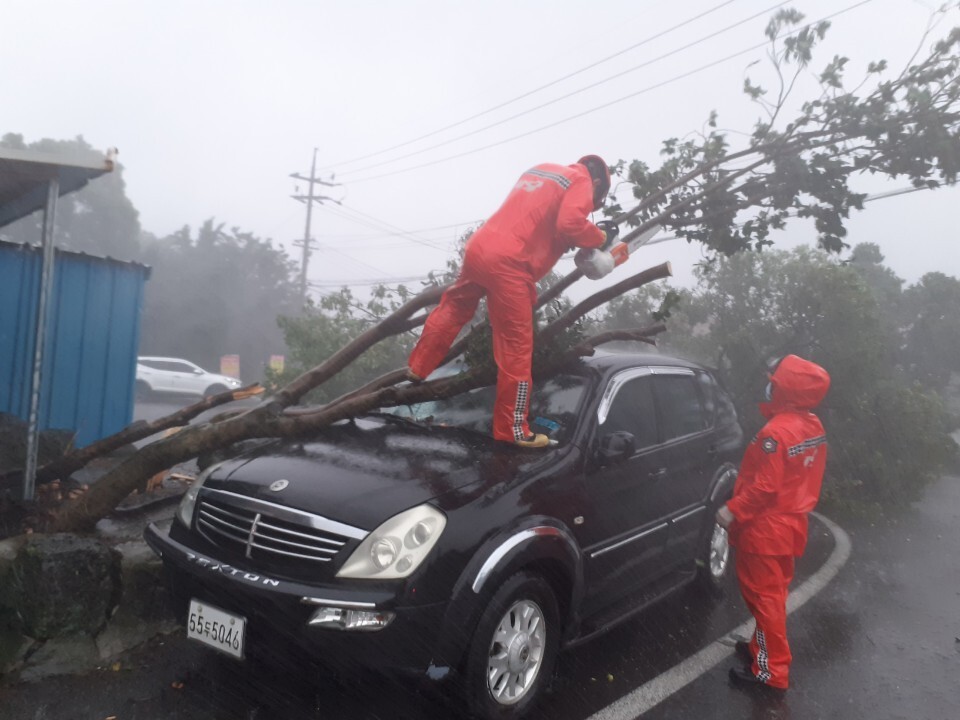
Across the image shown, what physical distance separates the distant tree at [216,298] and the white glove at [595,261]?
109 ft

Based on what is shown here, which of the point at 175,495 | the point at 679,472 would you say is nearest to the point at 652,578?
the point at 679,472

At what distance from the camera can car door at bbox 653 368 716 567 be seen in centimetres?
466

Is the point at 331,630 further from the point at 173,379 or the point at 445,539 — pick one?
the point at 173,379

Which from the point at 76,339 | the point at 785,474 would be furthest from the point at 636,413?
the point at 76,339

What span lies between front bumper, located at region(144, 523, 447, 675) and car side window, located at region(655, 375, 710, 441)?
7.51ft

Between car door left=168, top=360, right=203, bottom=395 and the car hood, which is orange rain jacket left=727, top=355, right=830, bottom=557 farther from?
car door left=168, top=360, right=203, bottom=395

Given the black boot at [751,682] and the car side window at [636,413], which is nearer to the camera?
the black boot at [751,682]

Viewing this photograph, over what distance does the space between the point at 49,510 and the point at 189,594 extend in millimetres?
2716

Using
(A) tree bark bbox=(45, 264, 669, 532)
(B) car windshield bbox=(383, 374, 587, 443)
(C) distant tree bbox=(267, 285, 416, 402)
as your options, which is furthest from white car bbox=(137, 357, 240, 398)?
(B) car windshield bbox=(383, 374, 587, 443)

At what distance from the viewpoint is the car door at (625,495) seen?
389 cm

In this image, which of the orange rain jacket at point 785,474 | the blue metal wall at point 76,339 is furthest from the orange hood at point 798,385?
the blue metal wall at point 76,339

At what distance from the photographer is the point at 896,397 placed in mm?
9891

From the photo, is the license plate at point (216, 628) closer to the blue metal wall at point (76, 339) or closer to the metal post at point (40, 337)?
the metal post at point (40, 337)

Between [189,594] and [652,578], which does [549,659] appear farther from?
[189,594]
